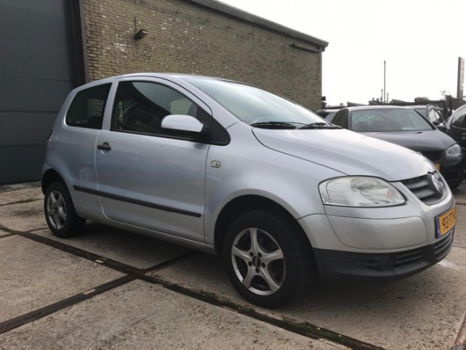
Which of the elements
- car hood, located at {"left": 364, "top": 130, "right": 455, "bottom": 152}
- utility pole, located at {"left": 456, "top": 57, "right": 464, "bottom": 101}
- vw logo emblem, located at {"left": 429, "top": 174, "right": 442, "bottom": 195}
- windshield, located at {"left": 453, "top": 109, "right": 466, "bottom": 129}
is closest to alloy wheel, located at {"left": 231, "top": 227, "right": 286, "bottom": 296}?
vw logo emblem, located at {"left": 429, "top": 174, "right": 442, "bottom": 195}

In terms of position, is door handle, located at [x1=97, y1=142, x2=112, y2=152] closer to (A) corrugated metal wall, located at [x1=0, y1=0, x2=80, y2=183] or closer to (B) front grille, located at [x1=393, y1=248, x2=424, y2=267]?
(B) front grille, located at [x1=393, y1=248, x2=424, y2=267]

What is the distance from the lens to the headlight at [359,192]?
2561 millimetres

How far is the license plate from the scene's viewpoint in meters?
2.76

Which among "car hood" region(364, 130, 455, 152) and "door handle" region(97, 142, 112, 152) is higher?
"door handle" region(97, 142, 112, 152)

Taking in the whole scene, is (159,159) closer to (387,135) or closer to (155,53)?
(387,135)

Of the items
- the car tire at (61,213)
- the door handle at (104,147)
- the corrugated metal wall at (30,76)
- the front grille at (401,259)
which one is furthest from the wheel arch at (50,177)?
the corrugated metal wall at (30,76)

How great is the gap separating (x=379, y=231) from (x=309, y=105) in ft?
52.4

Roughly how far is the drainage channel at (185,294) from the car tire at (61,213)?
42cm

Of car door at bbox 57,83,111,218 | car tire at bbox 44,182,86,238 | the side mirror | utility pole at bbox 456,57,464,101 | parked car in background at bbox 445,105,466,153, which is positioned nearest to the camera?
the side mirror

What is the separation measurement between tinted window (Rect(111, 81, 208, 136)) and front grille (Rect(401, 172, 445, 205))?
1470mm

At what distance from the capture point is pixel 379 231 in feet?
8.25

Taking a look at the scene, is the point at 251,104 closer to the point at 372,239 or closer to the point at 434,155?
the point at 372,239

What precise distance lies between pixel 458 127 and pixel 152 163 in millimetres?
6434

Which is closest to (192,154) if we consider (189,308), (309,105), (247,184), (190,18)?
(247,184)
